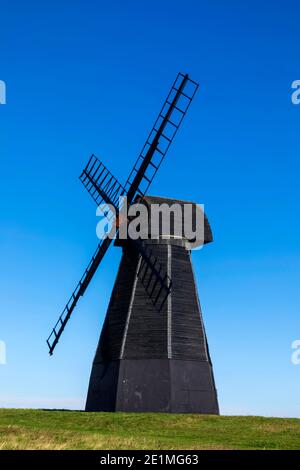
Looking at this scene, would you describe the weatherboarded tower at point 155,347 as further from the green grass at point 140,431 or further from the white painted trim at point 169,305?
the green grass at point 140,431

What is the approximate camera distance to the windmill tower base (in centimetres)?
3312

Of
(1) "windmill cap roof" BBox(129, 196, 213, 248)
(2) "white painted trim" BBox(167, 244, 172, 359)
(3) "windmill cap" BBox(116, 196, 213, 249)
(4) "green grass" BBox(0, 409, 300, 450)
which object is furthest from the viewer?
(1) "windmill cap roof" BBox(129, 196, 213, 248)

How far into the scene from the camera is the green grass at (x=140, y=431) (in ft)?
71.9

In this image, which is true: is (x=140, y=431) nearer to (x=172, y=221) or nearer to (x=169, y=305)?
(x=169, y=305)

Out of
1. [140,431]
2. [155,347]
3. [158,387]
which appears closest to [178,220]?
[155,347]

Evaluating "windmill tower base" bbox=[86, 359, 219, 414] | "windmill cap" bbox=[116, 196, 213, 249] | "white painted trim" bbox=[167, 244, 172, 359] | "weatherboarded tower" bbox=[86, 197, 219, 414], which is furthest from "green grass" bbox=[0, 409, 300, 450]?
"windmill cap" bbox=[116, 196, 213, 249]

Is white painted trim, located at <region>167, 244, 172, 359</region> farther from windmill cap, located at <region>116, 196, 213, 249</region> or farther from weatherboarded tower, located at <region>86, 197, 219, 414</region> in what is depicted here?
windmill cap, located at <region>116, 196, 213, 249</region>

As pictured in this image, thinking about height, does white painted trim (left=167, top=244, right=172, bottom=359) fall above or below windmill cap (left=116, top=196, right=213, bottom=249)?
below

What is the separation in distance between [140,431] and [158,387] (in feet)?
19.1

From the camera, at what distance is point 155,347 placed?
33812 mm

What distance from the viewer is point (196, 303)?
3572 cm
